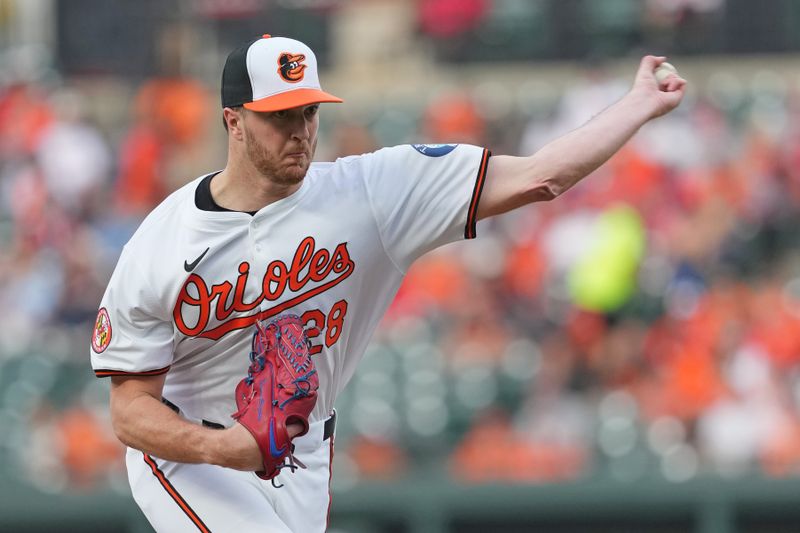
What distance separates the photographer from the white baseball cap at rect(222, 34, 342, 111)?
377cm

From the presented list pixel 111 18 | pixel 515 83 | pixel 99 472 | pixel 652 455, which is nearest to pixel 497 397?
pixel 652 455

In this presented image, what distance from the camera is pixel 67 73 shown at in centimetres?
1392

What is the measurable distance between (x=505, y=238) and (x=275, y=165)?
6.47 m

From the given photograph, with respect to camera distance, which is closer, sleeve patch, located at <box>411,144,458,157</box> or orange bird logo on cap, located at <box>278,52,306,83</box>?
orange bird logo on cap, located at <box>278,52,306,83</box>

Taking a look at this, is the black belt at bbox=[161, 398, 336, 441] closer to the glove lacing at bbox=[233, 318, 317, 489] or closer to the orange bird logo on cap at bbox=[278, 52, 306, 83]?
the glove lacing at bbox=[233, 318, 317, 489]

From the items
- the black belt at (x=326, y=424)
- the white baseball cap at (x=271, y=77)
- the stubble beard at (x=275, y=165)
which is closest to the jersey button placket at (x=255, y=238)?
the stubble beard at (x=275, y=165)

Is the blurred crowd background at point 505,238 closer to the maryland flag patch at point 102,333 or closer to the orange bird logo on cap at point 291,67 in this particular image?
the maryland flag patch at point 102,333

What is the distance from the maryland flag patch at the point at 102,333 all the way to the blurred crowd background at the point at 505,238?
13.5 feet

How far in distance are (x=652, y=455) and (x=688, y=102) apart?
3898 mm

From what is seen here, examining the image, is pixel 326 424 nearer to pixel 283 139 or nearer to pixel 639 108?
pixel 283 139

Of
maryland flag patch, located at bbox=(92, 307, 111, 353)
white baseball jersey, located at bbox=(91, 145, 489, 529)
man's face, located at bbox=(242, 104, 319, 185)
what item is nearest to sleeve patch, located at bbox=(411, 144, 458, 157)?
white baseball jersey, located at bbox=(91, 145, 489, 529)

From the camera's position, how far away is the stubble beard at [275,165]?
3.86 meters

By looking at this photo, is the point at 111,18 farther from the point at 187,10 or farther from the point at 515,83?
the point at 515,83

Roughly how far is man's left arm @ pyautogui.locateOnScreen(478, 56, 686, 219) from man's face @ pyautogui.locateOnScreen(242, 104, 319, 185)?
0.49m
